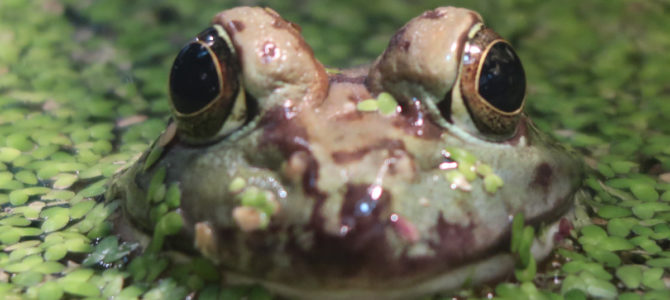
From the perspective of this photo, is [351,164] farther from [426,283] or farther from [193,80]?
[193,80]

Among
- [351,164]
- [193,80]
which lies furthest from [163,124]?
[351,164]

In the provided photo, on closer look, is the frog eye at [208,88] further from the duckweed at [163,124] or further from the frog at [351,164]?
the duckweed at [163,124]

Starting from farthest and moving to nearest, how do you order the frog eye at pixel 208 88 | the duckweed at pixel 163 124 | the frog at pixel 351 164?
the duckweed at pixel 163 124, the frog eye at pixel 208 88, the frog at pixel 351 164

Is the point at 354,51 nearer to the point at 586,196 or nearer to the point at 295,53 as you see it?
the point at 586,196

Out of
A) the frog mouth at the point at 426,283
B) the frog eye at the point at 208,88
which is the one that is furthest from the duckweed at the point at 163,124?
the frog eye at the point at 208,88

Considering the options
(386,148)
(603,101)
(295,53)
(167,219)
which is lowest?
(603,101)

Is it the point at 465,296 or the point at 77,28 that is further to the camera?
the point at 77,28

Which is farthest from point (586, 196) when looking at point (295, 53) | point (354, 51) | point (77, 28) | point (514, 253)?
point (77, 28)
